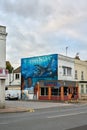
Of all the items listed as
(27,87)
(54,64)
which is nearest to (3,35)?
(54,64)

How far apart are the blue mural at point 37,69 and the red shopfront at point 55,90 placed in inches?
41.5

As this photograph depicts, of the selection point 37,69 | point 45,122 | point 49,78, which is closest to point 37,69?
point 37,69

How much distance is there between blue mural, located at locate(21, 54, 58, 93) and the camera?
56.1 metres

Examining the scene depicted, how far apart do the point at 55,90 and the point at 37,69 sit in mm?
4999

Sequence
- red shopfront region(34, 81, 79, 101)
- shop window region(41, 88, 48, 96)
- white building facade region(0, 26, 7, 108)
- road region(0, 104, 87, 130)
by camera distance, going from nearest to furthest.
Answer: road region(0, 104, 87, 130) < white building facade region(0, 26, 7, 108) < red shopfront region(34, 81, 79, 101) < shop window region(41, 88, 48, 96)

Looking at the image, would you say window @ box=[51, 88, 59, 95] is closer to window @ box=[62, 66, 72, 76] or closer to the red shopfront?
the red shopfront

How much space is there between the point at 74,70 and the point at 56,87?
689 cm

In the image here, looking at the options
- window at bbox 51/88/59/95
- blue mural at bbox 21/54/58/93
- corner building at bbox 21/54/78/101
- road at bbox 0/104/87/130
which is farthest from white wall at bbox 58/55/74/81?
road at bbox 0/104/87/130

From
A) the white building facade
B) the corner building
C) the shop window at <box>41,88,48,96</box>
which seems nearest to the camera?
the white building facade

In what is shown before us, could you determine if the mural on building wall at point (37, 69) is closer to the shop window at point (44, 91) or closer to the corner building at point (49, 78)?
the corner building at point (49, 78)

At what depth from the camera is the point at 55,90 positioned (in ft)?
185

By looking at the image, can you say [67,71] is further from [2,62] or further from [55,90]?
[2,62]

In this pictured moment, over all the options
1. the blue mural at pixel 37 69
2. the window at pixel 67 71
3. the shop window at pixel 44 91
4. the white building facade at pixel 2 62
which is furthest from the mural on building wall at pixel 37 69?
the white building facade at pixel 2 62

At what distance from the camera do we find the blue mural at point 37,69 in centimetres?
5606
